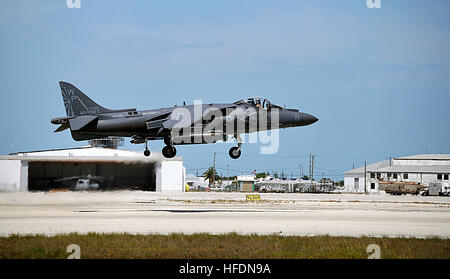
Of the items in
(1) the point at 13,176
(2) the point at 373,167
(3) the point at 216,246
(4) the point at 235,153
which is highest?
(2) the point at 373,167

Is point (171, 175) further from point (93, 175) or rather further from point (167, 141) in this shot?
point (167, 141)

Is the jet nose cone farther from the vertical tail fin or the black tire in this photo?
the vertical tail fin

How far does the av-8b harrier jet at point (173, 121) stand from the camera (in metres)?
31.7

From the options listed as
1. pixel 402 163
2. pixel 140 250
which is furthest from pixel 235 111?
pixel 402 163

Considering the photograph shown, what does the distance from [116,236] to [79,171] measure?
2358 cm

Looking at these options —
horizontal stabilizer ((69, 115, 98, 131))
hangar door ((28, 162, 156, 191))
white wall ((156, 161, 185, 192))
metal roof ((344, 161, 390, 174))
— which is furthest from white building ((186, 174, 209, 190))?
horizontal stabilizer ((69, 115, 98, 131))

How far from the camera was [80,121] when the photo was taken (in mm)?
31531

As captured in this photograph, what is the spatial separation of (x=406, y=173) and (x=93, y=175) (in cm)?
9009

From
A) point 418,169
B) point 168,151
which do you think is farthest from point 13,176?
point 418,169

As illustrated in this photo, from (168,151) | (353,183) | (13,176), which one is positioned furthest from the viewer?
(353,183)

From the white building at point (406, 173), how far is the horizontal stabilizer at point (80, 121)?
81778mm

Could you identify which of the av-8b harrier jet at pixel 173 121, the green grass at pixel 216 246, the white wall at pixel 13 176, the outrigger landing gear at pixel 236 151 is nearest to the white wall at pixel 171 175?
the white wall at pixel 13 176

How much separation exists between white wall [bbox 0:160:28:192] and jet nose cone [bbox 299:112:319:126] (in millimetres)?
21645
